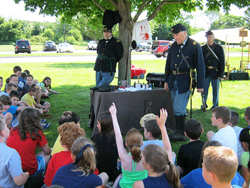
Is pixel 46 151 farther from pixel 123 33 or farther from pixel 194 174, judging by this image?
pixel 123 33

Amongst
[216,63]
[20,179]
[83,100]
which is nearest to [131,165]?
[20,179]

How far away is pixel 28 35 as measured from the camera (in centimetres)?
5250

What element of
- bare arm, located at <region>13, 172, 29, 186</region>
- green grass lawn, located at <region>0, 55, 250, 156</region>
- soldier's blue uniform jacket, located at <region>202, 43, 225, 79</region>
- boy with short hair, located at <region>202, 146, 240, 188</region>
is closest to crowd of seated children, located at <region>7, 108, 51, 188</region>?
bare arm, located at <region>13, 172, 29, 186</region>

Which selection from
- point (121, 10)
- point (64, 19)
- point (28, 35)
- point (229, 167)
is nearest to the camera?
point (229, 167)

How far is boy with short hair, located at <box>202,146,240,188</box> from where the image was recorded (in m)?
1.75

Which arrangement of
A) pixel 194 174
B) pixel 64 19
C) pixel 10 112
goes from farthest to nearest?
pixel 64 19 → pixel 10 112 → pixel 194 174

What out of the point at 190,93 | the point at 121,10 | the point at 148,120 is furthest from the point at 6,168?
the point at 121,10

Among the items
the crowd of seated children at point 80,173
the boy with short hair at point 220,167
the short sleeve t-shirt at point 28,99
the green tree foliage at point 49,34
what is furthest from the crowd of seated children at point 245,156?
the green tree foliage at point 49,34

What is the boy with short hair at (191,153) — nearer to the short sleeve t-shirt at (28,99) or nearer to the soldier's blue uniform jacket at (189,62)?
the soldier's blue uniform jacket at (189,62)

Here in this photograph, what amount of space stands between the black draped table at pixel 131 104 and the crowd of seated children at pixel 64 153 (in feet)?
6.08

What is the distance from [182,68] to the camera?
15.4 feet

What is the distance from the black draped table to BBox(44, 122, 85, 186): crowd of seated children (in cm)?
185

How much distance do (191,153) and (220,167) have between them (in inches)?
47.9

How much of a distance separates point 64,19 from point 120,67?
2552mm
